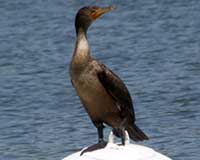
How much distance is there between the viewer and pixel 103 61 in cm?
1623

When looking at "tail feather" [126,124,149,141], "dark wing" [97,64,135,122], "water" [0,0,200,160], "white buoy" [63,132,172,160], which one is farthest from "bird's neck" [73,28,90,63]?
"water" [0,0,200,160]

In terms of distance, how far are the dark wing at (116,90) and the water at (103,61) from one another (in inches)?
95.1

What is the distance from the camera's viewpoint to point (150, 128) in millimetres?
11867

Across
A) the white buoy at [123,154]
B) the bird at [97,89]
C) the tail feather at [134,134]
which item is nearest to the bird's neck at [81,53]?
the bird at [97,89]

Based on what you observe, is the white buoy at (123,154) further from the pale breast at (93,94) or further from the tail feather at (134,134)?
the tail feather at (134,134)

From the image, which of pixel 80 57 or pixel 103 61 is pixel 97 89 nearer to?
pixel 80 57

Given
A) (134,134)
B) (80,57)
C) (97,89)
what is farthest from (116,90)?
(80,57)

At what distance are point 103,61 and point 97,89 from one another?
26.7 ft

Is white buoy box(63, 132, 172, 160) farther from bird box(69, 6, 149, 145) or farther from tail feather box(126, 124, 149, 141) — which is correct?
tail feather box(126, 124, 149, 141)

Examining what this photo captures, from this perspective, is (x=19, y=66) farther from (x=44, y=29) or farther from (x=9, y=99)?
(x=44, y=29)

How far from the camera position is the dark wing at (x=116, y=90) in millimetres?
8195

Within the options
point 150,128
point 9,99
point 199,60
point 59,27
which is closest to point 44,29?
point 59,27

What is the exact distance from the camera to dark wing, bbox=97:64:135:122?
8195mm

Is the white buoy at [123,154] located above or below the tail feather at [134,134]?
above
